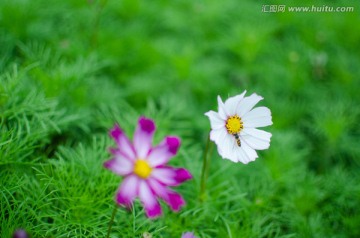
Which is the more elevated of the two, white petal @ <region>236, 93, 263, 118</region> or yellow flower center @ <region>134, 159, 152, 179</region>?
white petal @ <region>236, 93, 263, 118</region>

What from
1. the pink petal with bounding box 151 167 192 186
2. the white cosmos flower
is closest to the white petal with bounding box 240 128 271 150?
the white cosmos flower

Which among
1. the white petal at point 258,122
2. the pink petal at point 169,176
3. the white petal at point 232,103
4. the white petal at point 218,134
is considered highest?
the white petal at point 232,103

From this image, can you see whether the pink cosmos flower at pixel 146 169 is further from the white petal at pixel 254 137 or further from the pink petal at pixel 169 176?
the white petal at pixel 254 137

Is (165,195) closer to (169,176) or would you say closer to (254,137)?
(169,176)

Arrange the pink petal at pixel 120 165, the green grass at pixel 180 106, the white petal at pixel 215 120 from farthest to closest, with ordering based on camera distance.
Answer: the green grass at pixel 180 106, the white petal at pixel 215 120, the pink petal at pixel 120 165

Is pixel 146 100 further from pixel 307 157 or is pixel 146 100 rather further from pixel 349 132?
pixel 349 132

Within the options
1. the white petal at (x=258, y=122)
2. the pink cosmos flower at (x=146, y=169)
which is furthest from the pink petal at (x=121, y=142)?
the white petal at (x=258, y=122)

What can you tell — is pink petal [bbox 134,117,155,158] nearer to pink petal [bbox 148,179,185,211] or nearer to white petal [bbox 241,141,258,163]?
pink petal [bbox 148,179,185,211]
